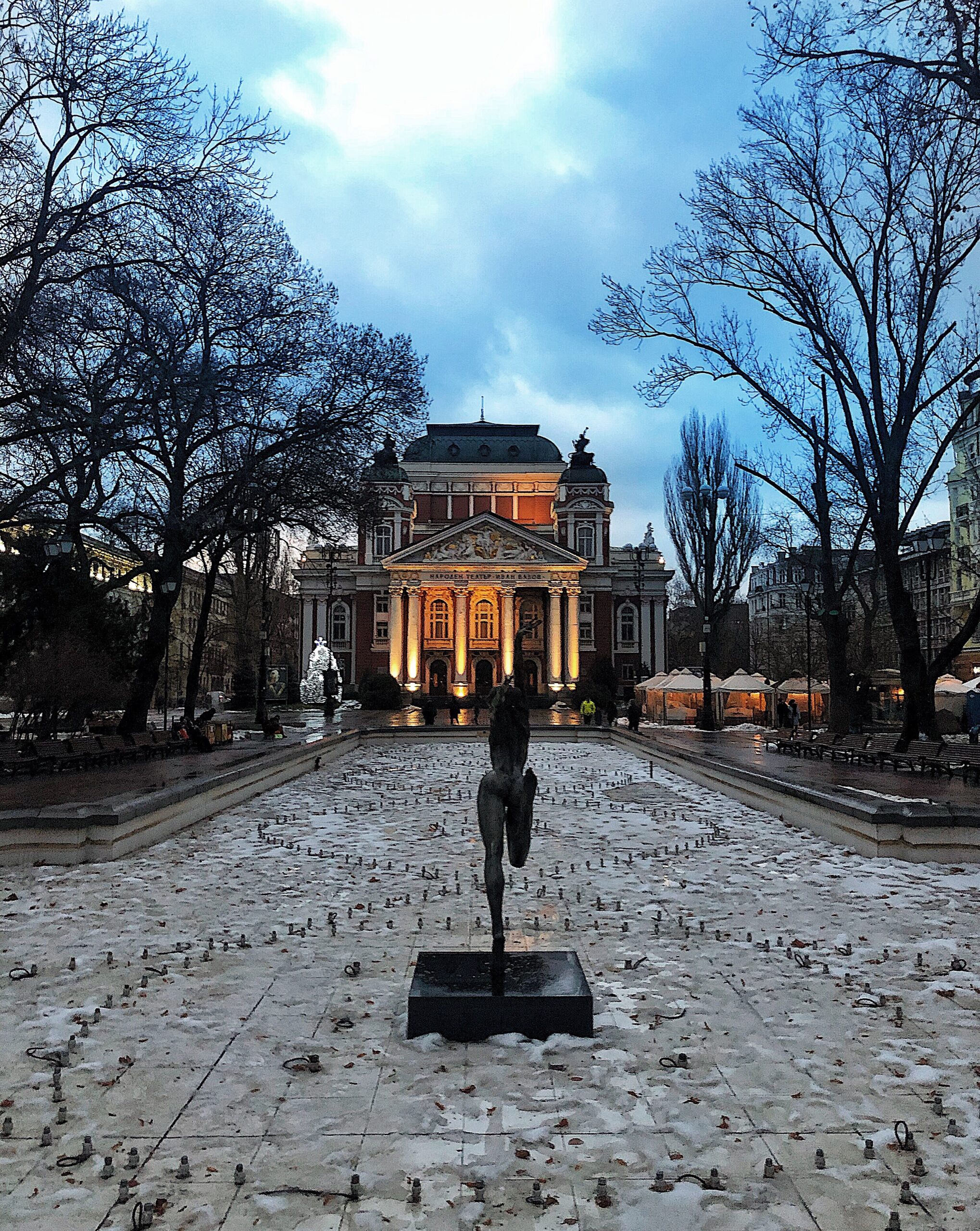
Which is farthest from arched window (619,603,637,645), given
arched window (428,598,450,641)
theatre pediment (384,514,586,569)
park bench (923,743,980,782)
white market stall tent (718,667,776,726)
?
park bench (923,743,980,782)

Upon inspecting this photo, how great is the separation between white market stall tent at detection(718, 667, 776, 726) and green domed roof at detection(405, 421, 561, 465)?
3736 cm

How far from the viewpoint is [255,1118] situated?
3.86 meters

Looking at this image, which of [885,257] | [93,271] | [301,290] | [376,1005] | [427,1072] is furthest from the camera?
[301,290]

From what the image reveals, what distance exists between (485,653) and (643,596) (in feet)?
43.3

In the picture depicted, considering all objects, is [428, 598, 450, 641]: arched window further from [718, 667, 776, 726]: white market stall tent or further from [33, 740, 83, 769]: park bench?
[33, 740, 83, 769]: park bench

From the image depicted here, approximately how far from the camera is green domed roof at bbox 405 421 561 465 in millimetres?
71750

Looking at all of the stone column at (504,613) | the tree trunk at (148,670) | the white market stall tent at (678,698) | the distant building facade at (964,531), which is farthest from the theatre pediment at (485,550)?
the tree trunk at (148,670)

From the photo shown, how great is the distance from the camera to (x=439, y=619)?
65625 millimetres

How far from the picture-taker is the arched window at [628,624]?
67562mm

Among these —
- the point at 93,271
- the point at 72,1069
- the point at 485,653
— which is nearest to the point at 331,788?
the point at 93,271

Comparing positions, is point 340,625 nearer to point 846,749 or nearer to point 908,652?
point 846,749

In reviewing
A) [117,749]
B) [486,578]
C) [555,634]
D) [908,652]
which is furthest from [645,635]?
[117,749]

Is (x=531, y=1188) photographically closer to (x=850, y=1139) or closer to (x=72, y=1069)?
(x=850, y=1139)

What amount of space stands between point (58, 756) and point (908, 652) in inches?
627
